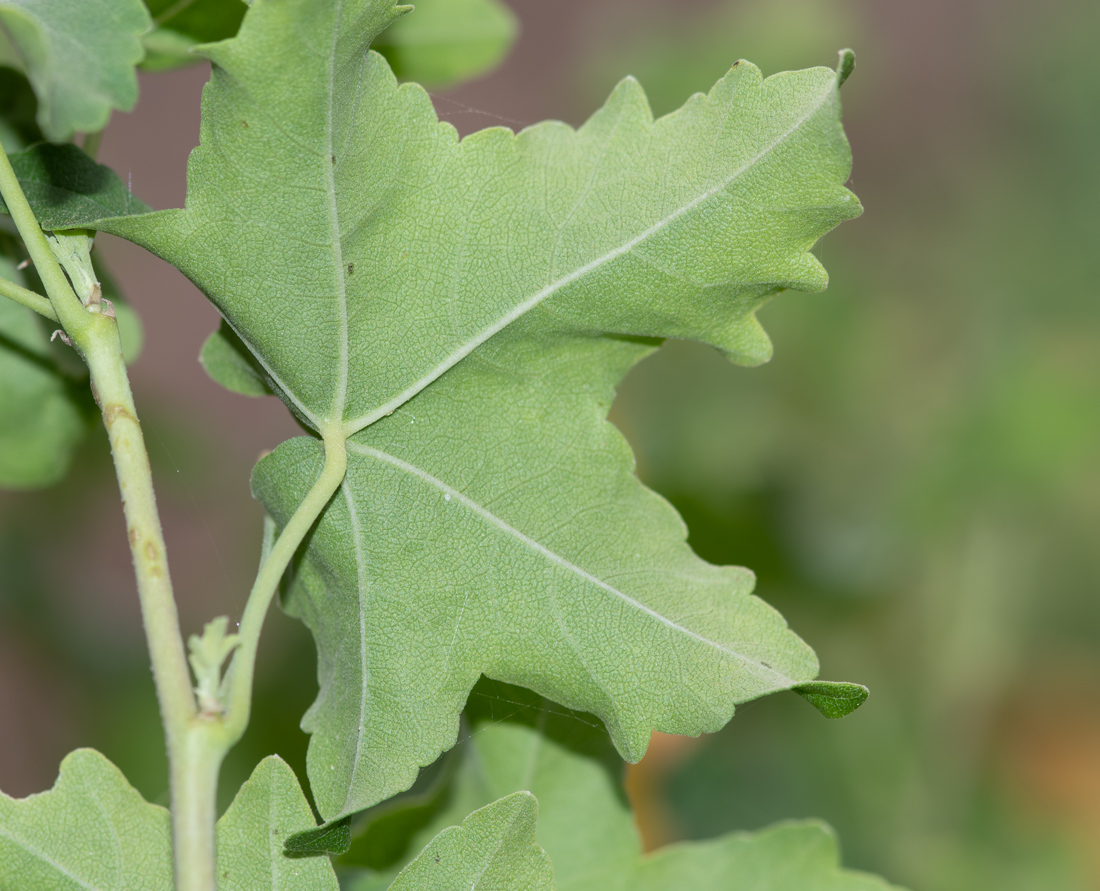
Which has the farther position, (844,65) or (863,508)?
(863,508)

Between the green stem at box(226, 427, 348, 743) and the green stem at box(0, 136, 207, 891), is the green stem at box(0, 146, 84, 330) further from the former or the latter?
the green stem at box(226, 427, 348, 743)

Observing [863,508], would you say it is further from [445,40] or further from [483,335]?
[483,335]

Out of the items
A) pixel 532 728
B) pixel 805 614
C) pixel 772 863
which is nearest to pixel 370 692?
pixel 532 728

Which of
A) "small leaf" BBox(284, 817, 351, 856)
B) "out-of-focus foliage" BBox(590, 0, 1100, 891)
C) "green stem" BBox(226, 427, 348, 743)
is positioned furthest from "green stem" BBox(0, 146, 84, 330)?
"out-of-focus foliage" BBox(590, 0, 1100, 891)

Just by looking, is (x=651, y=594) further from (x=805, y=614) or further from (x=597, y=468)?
(x=805, y=614)

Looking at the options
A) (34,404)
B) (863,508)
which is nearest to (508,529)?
(34,404)

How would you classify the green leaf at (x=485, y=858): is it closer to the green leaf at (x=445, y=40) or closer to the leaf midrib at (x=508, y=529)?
the leaf midrib at (x=508, y=529)

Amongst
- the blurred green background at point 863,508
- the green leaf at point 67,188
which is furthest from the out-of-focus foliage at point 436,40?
the blurred green background at point 863,508
